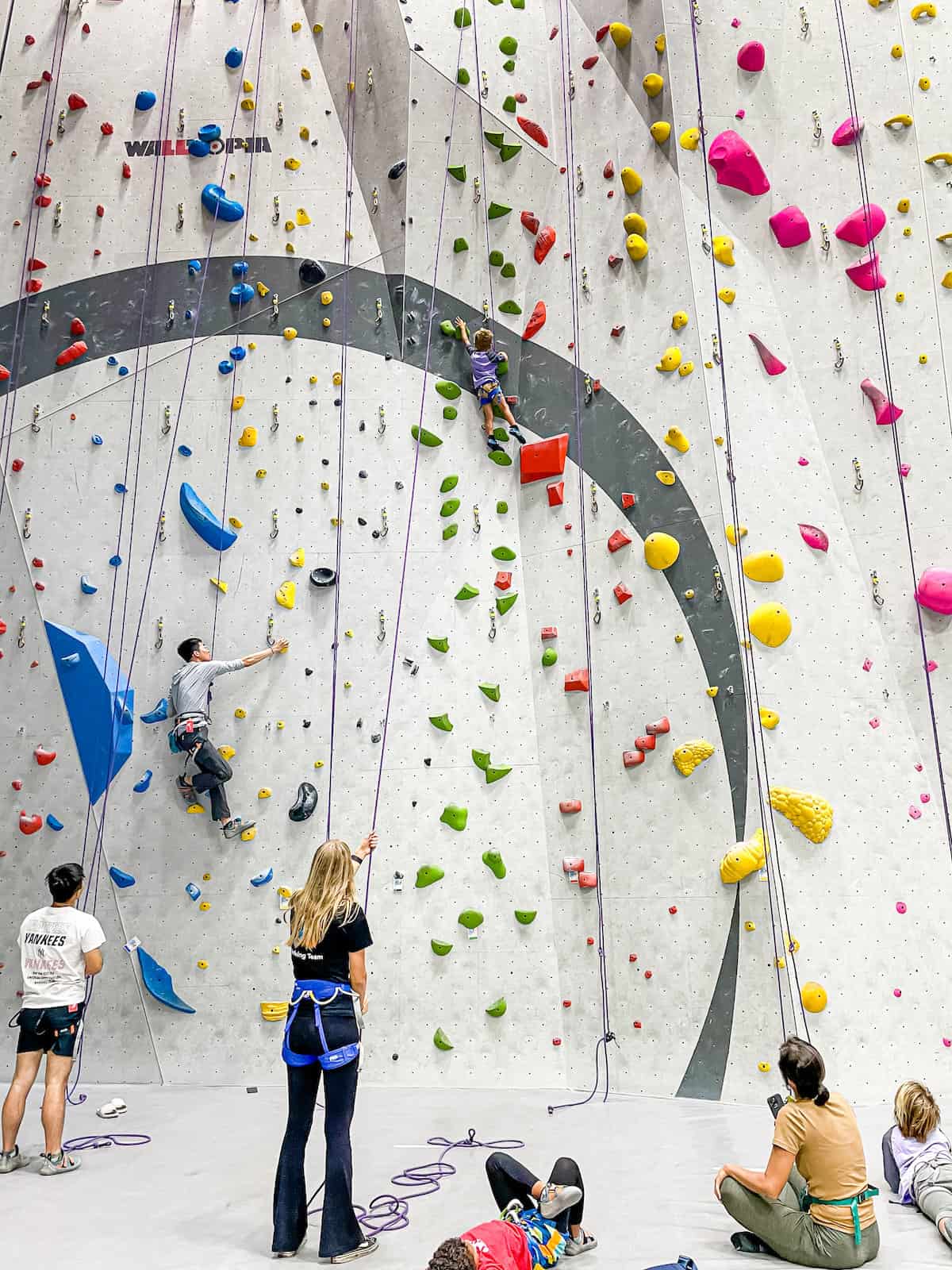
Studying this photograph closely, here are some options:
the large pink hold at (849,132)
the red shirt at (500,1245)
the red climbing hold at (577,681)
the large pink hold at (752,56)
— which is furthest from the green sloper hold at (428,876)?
the large pink hold at (752,56)

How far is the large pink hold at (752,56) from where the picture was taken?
4957 mm

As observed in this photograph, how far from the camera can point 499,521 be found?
516cm

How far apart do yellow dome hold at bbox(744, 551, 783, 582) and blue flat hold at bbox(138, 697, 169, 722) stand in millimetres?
2951

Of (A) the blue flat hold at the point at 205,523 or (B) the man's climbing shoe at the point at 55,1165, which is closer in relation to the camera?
(B) the man's climbing shoe at the point at 55,1165

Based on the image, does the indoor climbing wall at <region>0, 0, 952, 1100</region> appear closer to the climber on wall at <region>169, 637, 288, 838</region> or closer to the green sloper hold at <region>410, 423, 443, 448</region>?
the green sloper hold at <region>410, 423, 443, 448</region>

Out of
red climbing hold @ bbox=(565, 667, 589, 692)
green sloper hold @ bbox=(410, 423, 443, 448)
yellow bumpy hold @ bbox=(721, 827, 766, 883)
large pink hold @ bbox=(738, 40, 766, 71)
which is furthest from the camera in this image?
green sloper hold @ bbox=(410, 423, 443, 448)

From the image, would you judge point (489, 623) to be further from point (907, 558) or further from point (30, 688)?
point (30, 688)

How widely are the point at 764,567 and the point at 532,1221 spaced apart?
123 inches

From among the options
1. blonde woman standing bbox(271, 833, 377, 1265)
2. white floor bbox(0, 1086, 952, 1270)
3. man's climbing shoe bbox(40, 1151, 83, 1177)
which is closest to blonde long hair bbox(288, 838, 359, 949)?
blonde woman standing bbox(271, 833, 377, 1265)

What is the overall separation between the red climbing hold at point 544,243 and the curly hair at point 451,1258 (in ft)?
15.7

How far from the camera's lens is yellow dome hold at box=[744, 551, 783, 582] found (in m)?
4.56

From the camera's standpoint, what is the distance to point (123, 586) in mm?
5180

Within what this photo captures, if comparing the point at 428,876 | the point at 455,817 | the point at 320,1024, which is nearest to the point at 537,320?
the point at 455,817

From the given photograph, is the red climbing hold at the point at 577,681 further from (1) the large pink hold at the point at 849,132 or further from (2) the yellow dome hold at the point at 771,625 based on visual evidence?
(1) the large pink hold at the point at 849,132
